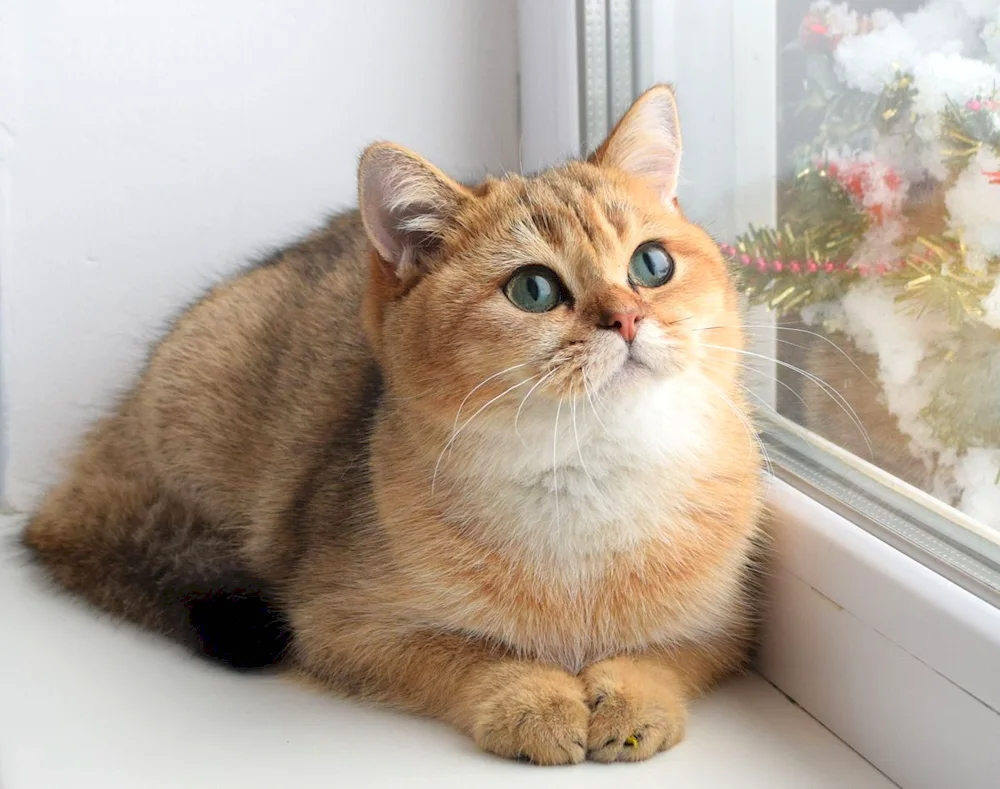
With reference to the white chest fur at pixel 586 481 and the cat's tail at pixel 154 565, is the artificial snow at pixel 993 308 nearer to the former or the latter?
the white chest fur at pixel 586 481

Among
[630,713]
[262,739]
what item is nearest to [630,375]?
[630,713]

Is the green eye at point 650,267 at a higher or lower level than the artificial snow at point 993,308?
higher

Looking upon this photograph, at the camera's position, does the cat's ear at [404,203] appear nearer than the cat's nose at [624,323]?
No

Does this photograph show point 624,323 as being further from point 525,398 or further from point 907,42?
point 907,42

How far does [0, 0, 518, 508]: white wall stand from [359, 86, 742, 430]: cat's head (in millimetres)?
675

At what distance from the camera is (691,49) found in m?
1.72

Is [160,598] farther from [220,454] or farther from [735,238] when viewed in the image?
[735,238]

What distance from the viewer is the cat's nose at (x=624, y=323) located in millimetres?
1028

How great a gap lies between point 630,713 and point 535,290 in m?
0.43

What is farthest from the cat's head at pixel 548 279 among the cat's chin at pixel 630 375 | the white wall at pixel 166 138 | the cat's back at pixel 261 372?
the white wall at pixel 166 138

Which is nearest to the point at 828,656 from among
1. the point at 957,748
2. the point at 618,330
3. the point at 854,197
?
the point at 957,748

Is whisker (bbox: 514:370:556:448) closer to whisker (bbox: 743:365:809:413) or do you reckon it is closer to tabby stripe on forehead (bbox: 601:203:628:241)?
tabby stripe on forehead (bbox: 601:203:628:241)

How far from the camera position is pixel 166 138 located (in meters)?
1.79

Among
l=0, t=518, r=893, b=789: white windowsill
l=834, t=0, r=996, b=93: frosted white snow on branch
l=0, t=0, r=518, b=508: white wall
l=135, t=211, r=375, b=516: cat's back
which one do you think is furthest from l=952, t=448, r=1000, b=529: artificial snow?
l=0, t=0, r=518, b=508: white wall
